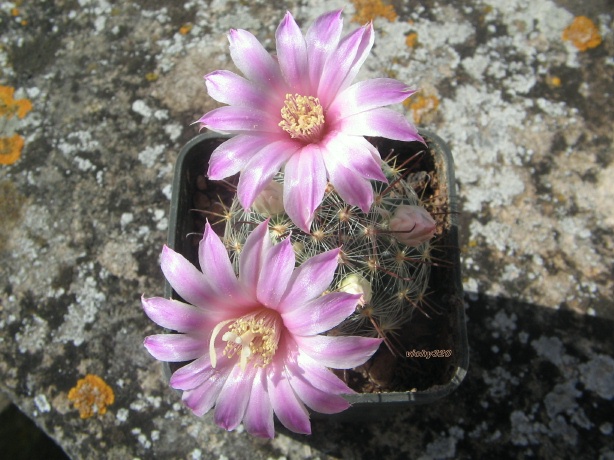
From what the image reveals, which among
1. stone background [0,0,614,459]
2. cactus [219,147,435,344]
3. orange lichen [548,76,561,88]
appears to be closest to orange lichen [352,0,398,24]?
stone background [0,0,614,459]

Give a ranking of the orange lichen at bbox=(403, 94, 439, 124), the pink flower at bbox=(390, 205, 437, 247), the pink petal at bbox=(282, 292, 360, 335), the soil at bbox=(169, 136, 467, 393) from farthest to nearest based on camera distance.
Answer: the orange lichen at bbox=(403, 94, 439, 124), the soil at bbox=(169, 136, 467, 393), the pink flower at bbox=(390, 205, 437, 247), the pink petal at bbox=(282, 292, 360, 335)

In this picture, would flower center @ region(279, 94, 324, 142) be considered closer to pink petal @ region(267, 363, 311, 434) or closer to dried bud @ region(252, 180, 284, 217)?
dried bud @ region(252, 180, 284, 217)

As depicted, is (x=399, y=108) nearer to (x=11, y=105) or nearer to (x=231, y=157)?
(x=231, y=157)

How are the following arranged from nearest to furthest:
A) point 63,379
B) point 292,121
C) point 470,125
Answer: point 292,121 → point 63,379 → point 470,125

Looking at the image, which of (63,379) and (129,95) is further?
(129,95)

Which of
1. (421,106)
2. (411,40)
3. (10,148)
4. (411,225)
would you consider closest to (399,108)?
(421,106)

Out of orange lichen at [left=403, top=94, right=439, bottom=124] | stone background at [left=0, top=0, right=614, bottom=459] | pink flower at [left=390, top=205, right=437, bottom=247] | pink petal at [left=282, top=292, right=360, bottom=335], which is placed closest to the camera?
pink petal at [left=282, top=292, right=360, bottom=335]

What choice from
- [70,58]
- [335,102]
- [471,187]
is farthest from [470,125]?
[70,58]

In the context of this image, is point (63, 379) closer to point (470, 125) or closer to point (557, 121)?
point (470, 125)
